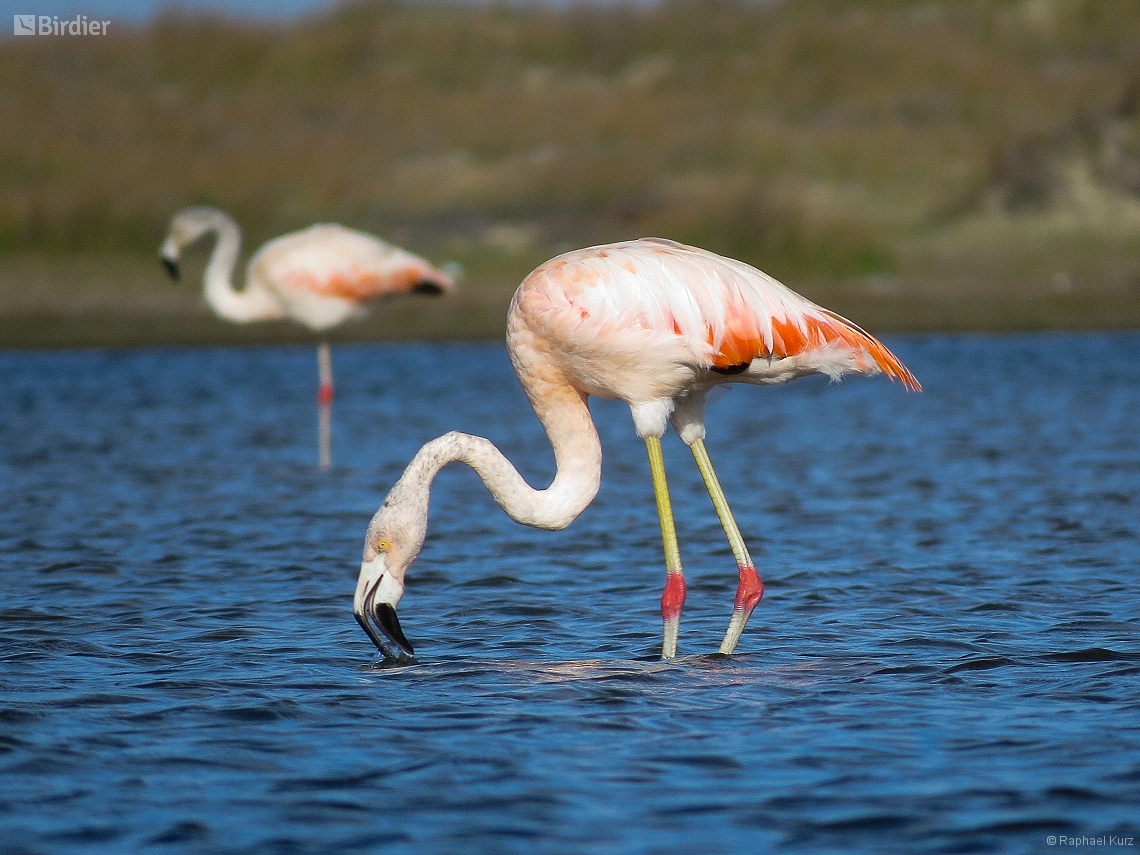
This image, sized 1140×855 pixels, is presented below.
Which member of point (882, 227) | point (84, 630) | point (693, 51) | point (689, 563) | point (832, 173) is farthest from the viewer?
point (693, 51)

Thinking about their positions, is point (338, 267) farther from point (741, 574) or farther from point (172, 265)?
point (741, 574)

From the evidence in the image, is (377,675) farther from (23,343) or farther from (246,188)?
(246,188)

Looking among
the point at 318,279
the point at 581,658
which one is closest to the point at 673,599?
the point at 581,658

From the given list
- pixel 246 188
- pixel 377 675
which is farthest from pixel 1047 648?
pixel 246 188

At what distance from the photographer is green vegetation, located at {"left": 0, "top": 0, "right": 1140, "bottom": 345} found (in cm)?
2405

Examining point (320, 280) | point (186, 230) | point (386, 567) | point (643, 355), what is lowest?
point (386, 567)

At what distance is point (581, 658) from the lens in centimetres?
650

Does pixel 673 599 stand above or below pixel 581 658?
above

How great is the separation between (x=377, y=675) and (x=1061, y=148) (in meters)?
22.3

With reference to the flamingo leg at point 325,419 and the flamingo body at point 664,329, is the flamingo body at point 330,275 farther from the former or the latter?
the flamingo body at point 664,329

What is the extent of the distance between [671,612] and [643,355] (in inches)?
37.5

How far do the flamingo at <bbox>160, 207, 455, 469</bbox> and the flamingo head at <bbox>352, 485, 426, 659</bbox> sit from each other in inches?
305

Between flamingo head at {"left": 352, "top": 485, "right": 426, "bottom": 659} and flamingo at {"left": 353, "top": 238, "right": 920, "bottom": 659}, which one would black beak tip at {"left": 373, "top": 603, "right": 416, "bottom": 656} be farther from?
flamingo at {"left": 353, "top": 238, "right": 920, "bottom": 659}

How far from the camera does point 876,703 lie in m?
5.72
